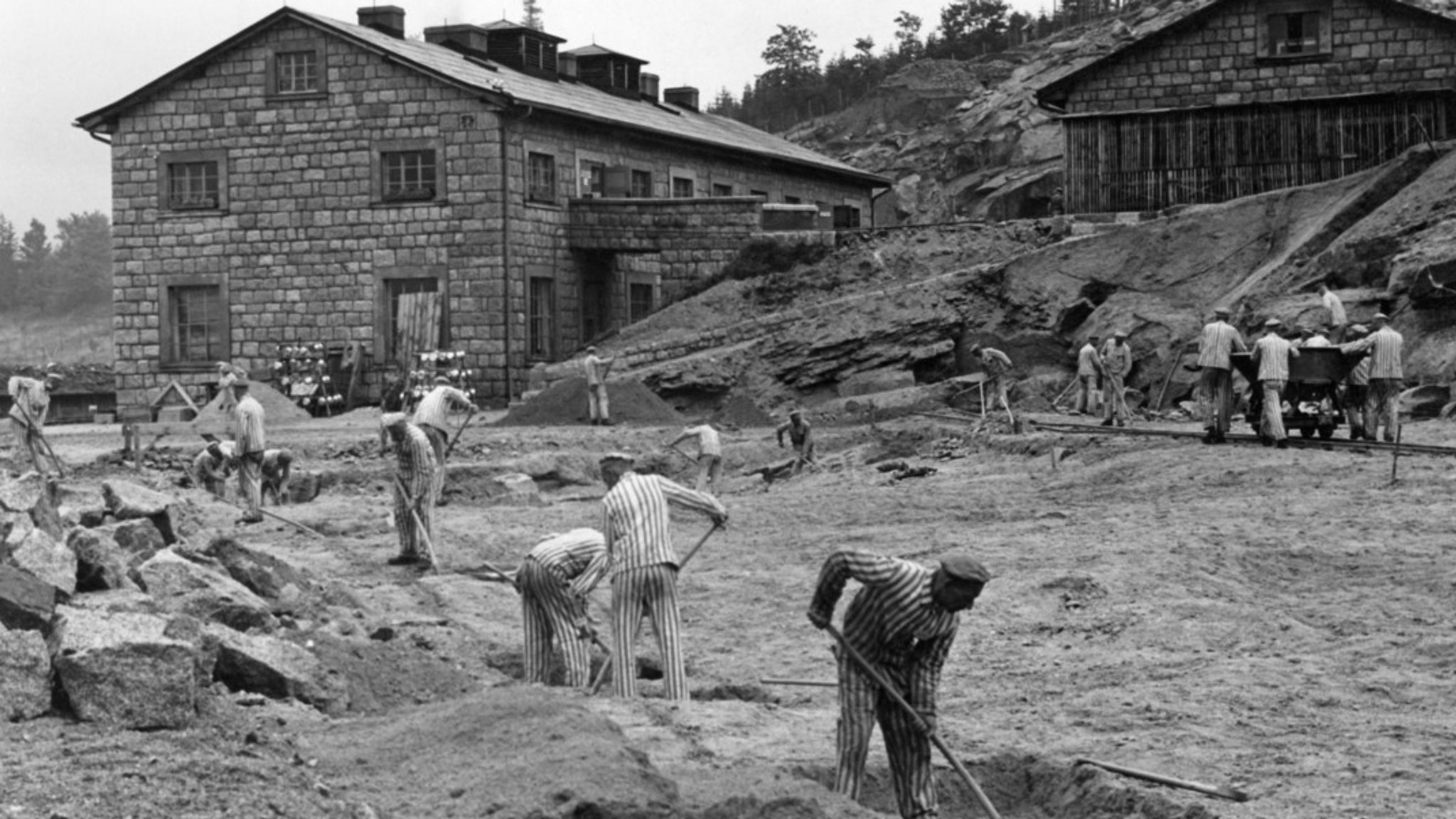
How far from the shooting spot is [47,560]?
43.8 feet

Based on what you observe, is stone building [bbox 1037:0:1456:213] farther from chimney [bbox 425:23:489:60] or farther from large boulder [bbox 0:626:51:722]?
large boulder [bbox 0:626:51:722]

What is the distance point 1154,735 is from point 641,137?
1241 inches

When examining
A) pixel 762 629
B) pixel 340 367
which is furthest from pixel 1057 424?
pixel 340 367

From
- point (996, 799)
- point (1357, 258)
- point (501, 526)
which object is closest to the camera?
point (996, 799)

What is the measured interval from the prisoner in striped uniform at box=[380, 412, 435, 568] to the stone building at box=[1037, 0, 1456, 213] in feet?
71.6

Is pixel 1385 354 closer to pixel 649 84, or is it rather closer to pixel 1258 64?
pixel 1258 64

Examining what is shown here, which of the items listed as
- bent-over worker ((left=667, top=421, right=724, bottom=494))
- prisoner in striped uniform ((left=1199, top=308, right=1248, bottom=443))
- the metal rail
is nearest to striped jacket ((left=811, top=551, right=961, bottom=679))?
the metal rail

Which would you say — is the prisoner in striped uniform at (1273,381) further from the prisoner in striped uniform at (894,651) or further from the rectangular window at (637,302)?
the rectangular window at (637,302)

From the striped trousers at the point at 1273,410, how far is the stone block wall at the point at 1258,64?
52.7 feet

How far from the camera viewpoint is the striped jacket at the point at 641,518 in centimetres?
1255

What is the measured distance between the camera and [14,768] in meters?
9.57

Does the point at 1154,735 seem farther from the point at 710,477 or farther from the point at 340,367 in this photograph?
the point at 340,367

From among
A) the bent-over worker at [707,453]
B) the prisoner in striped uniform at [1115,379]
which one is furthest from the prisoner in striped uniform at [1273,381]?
the bent-over worker at [707,453]

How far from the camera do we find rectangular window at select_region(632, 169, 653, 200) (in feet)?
139
